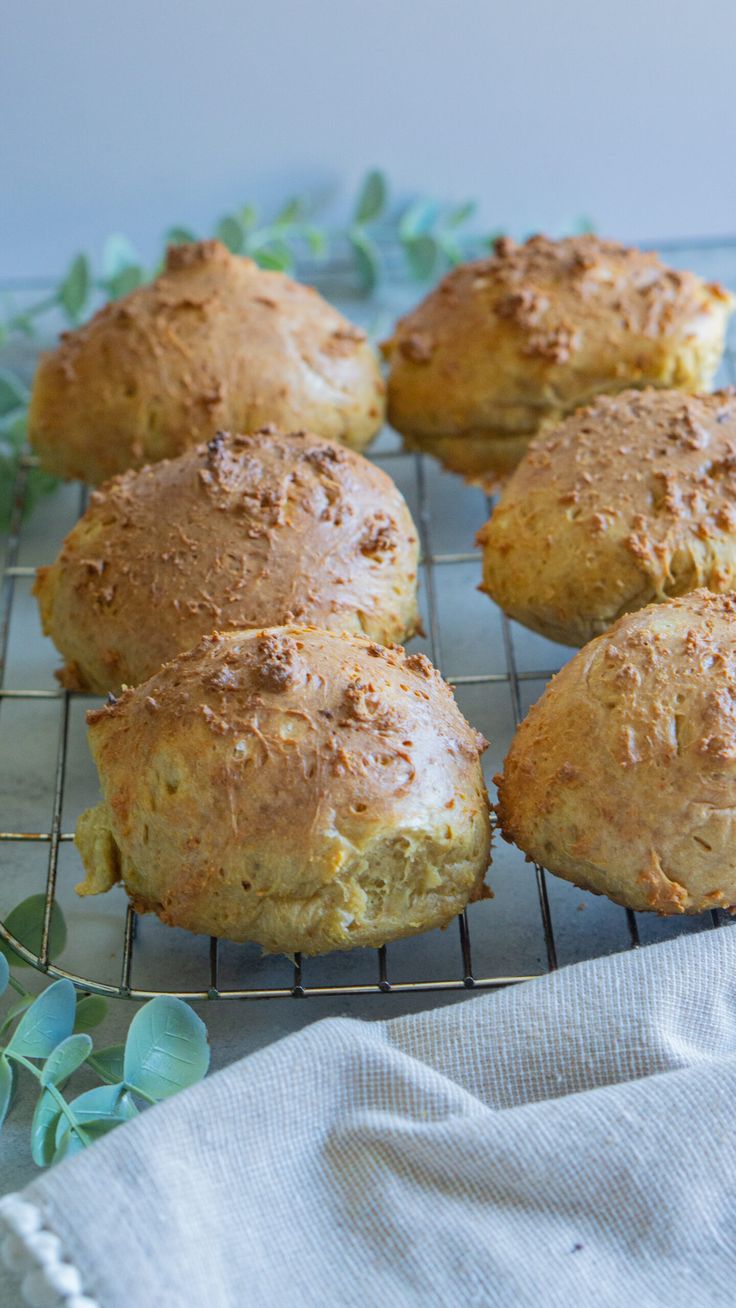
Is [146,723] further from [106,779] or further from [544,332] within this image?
[544,332]

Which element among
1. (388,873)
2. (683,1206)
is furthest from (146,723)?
(683,1206)

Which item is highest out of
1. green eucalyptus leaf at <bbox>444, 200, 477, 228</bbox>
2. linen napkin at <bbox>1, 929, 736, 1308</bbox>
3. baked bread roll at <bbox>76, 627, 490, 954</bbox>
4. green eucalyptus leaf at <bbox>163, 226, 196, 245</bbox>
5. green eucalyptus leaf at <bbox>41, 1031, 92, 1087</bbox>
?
green eucalyptus leaf at <bbox>444, 200, 477, 228</bbox>

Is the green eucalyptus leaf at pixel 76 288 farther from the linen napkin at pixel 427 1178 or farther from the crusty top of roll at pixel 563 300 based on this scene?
the linen napkin at pixel 427 1178

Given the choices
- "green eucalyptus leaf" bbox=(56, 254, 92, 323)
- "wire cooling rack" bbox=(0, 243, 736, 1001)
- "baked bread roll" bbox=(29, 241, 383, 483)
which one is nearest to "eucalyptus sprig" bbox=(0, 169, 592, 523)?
"green eucalyptus leaf" bbox=(56, 254, 92, 323)

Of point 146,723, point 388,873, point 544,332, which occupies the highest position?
point 544,332

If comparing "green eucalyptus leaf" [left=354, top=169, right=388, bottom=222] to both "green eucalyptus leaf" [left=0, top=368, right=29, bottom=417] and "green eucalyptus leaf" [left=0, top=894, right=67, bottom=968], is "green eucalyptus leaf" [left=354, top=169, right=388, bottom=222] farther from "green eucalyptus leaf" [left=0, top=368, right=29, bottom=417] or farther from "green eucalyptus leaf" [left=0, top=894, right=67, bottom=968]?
"green eucalyptus leaf" [left=0, top=894, right=67, bottom=968]

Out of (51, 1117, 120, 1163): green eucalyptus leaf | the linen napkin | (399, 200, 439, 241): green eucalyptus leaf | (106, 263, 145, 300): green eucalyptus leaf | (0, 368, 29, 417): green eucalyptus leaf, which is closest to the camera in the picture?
the linen napkin
